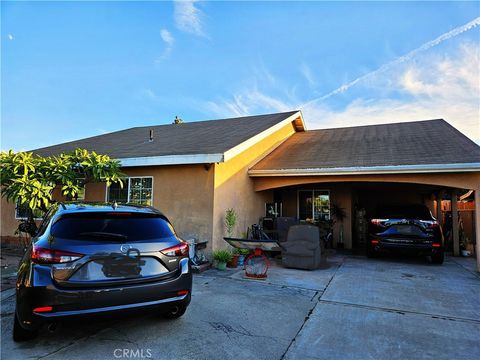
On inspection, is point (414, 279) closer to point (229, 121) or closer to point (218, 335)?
point (218, 335)

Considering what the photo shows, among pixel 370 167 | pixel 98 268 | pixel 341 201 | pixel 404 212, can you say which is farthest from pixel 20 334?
pixel 341 201

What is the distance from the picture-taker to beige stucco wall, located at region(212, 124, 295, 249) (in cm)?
790

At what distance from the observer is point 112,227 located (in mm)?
3275

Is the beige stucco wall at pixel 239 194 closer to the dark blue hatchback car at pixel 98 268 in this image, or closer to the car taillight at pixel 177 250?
the car taillight at pixel 177 250

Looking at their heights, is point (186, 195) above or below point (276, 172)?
below

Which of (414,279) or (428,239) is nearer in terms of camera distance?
(414,279)

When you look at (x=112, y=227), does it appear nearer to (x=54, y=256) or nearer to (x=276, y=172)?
(x=54, y=256)

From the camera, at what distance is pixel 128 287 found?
305cm

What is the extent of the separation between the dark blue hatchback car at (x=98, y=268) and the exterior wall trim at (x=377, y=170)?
20.1ft

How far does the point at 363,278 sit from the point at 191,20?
10384mm

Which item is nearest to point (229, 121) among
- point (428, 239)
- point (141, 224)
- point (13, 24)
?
point (13, 24)

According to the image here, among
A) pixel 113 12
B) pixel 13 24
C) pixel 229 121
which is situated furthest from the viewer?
pixel 229 121

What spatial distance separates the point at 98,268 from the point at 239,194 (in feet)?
20.8

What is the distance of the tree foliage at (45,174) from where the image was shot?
718 cm
